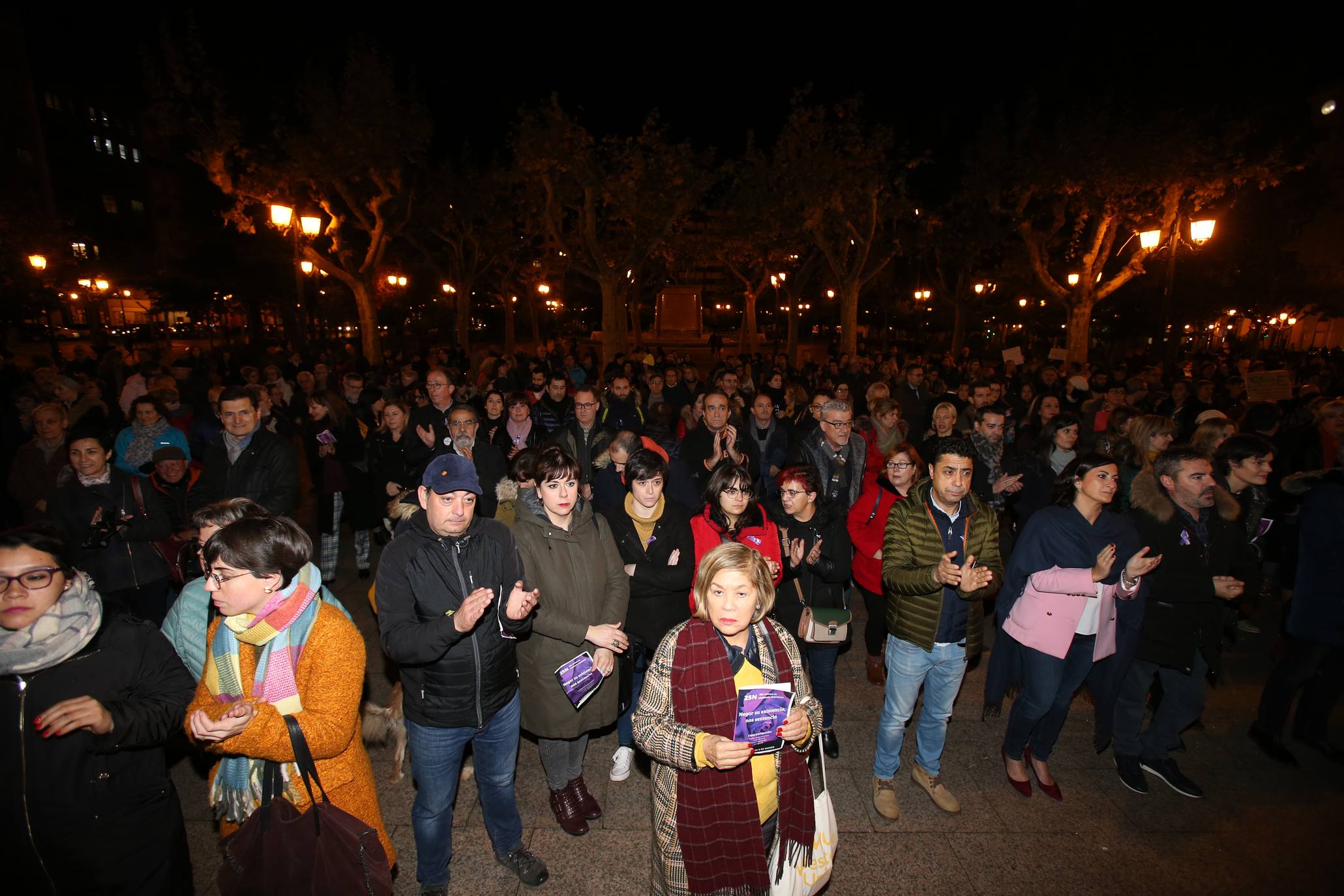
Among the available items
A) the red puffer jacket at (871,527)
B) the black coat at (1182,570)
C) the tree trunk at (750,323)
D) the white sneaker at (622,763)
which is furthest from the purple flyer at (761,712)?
the tree trunk at (750,323)

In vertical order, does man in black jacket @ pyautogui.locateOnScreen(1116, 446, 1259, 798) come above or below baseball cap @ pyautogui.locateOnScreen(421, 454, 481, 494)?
below

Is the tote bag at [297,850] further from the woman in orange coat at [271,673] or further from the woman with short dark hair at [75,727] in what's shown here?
the woman with short dark hair at [75,727]

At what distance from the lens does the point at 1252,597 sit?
15.3 ft

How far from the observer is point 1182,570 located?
4.05 m

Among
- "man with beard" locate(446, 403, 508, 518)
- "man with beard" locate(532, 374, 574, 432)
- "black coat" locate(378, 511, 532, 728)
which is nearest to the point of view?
"black coat" locate(378, 511, 532, 728)

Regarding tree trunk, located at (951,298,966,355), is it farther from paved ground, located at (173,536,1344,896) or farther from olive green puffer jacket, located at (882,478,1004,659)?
olive green puffer jacket, located at (882,478,1004,659)

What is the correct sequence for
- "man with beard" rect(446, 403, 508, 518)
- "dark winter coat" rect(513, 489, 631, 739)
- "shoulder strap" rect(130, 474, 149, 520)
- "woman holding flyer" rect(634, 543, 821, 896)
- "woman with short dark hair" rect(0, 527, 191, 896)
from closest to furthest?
"woman with short dark hair" rect(0, 527, 191, 896) → "woman holding flyer" rect(634, 543, 821, 896) → "dark winter coat" rect(513, 489, 631, 739) → "shoulder strap" rect(130, 474, 149, 520) → "man with beard" rect(446, 403, 508, 518)

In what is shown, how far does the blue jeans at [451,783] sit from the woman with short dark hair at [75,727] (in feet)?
3.27

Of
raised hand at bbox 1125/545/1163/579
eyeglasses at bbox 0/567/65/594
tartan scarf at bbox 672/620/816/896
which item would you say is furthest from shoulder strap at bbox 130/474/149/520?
raised hand at bbox 1125/545/1163/579

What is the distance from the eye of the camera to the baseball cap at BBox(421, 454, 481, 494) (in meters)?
2.90

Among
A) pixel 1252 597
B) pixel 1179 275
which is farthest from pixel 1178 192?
pixel 1252 597

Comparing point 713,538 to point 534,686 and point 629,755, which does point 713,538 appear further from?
point 629,755

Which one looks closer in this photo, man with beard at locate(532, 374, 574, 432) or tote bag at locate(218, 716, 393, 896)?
tote bag at locate(218, 716, 393, 896)

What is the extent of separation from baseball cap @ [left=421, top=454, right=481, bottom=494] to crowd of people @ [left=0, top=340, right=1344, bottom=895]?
28 mm
